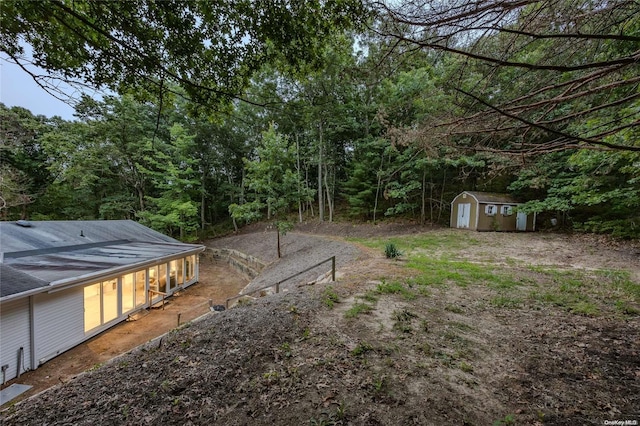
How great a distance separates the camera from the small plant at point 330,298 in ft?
14.4

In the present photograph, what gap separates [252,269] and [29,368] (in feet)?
28.3

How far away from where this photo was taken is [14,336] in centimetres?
495

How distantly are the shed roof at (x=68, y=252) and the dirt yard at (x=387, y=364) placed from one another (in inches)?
181

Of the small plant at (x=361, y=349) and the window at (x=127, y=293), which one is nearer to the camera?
the small plant at (x=361, y=349)

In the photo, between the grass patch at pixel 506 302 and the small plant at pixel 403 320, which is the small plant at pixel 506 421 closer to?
the small plant at pixel 403 320

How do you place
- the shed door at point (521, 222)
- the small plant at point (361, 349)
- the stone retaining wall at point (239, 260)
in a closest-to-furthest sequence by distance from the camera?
the small plant at point (361, 349), the stone retaining wall at point (239, 260), the shed door at point (521, 222)

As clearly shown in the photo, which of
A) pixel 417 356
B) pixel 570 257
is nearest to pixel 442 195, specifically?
pixel 570 257

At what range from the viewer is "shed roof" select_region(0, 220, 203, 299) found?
554 centimetres

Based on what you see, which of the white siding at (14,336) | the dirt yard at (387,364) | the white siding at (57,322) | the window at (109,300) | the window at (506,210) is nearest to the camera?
the dirt yard at (387,364)

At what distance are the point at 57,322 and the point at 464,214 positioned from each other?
1738 cm

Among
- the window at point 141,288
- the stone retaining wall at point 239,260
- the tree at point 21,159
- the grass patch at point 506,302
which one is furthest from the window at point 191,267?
the grass patch at point 506,302

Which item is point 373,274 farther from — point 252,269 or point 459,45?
point 252,269

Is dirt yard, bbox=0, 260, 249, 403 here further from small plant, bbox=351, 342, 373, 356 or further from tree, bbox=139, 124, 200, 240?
tree, bbox=139, 124, 200, 240

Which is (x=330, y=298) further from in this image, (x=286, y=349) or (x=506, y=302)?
(x=506, y=302)
